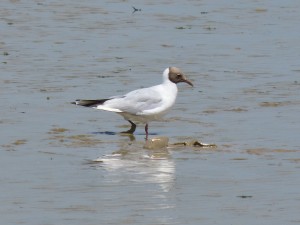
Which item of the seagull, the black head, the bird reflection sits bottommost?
the bird reflection

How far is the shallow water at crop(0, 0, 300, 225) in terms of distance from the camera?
1072cm

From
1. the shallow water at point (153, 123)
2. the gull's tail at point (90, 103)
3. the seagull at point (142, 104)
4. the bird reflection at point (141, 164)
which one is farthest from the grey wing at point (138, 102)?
the bird reflection at point (141, 164)

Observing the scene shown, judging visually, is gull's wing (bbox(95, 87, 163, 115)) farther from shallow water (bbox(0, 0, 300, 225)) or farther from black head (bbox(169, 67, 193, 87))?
black head (bbox(169, 67, 193, 87))

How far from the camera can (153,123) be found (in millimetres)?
15898

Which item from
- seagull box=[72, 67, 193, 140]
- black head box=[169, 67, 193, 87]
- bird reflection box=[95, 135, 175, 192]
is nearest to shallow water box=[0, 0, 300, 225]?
bird reflection box=[95, 135, 175, 192]

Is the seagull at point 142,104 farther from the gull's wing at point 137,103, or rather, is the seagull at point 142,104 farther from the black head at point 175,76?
the black head at point 175,76

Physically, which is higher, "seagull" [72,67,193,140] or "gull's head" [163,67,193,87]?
"gull's head" [163,67,193,87]

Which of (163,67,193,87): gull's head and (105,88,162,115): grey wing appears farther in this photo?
(163,67,193,87): gull's head

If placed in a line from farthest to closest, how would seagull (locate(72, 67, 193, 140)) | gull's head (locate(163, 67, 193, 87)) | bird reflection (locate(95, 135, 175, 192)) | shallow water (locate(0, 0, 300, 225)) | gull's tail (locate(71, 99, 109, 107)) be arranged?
gull's head (locate(163, 67, 193, 87)), gull's tail (locate(71, 99, 109, 107)), seagull (locate(72, 67, 193, 140)), bird reflection (locate(95, 135, 175, 192)), shallow water (locate(0, 0, 300, 225))

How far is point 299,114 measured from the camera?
15820 mm

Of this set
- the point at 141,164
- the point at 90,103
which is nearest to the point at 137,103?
the point at 90,103

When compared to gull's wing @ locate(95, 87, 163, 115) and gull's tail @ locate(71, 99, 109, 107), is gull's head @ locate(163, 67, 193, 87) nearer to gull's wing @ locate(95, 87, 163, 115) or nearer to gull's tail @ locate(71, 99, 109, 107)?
gull's wing @ locate(95, 87, 163, 115)

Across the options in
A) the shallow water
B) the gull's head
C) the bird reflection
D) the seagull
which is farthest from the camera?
the gull's head

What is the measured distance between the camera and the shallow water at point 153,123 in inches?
422
